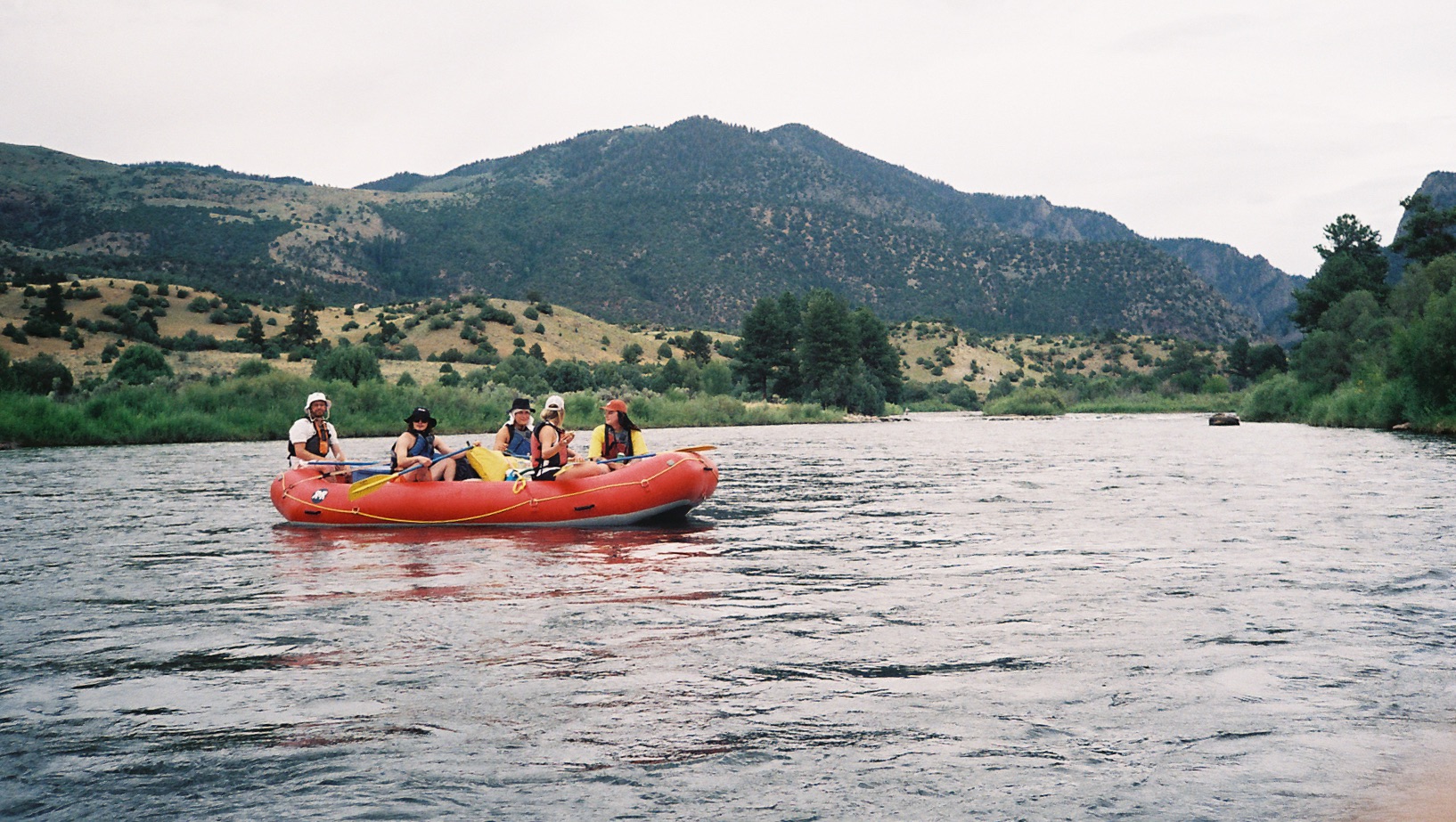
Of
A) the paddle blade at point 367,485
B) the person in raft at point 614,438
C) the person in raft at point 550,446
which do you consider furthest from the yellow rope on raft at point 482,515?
the person in raft at point 614,438

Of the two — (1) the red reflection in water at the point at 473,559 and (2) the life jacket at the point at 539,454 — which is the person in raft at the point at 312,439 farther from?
(2) the life jacket at the point at 539,454

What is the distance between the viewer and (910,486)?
23594 millimetres

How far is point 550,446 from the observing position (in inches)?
655

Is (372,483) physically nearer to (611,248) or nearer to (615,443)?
(615,443)

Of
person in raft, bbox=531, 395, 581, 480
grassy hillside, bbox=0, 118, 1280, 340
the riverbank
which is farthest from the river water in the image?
grassy hillside, bbox=0, 118, 1280, 340

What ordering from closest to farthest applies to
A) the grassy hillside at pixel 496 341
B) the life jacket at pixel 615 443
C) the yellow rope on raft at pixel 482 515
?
the yellow rope on raft at pixel 482 515, the life jacket at pixel 615 443, the grassy hillside at pixel 496 341

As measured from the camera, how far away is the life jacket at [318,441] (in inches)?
696

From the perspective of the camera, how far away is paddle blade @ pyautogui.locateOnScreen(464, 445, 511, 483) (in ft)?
54.7

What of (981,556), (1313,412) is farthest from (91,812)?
(1313,412)

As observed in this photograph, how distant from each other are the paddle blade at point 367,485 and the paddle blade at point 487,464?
1.20 m

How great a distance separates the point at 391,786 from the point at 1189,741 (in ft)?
14.1

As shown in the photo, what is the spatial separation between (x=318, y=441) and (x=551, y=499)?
14.5 ft

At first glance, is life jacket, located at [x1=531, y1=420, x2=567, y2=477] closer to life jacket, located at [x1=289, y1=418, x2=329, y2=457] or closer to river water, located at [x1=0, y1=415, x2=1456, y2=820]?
river water, located at [x1=0, y1=415, x2=1456, y2=820]

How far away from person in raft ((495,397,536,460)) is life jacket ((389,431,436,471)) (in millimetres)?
1047
